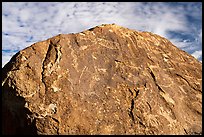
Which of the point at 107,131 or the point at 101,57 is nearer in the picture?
the point at 107,131

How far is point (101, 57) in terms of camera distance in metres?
8.85

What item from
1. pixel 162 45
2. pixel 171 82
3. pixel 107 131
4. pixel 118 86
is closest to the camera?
pixel 107 131

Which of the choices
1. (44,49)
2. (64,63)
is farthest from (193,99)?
(44,49)

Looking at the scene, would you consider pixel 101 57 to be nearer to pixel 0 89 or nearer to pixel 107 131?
pixel 107 131

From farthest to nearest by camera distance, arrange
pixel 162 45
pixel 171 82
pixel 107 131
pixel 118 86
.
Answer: pixel 162 45 < pixel 171 82 < pixel 118 86 < pixel 107 131

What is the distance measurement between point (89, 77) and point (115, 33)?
6.01 ft

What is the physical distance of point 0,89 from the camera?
8.48 m

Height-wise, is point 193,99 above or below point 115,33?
below

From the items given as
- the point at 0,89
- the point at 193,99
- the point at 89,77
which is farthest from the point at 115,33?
the point at 0,89

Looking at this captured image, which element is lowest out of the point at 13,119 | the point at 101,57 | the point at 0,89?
the point at 13,119

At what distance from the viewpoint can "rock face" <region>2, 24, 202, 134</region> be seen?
777 cm

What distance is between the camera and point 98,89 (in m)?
8.20

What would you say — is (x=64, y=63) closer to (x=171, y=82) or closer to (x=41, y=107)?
(x=41, y=107)

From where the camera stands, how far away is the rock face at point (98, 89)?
7773 millimetres
